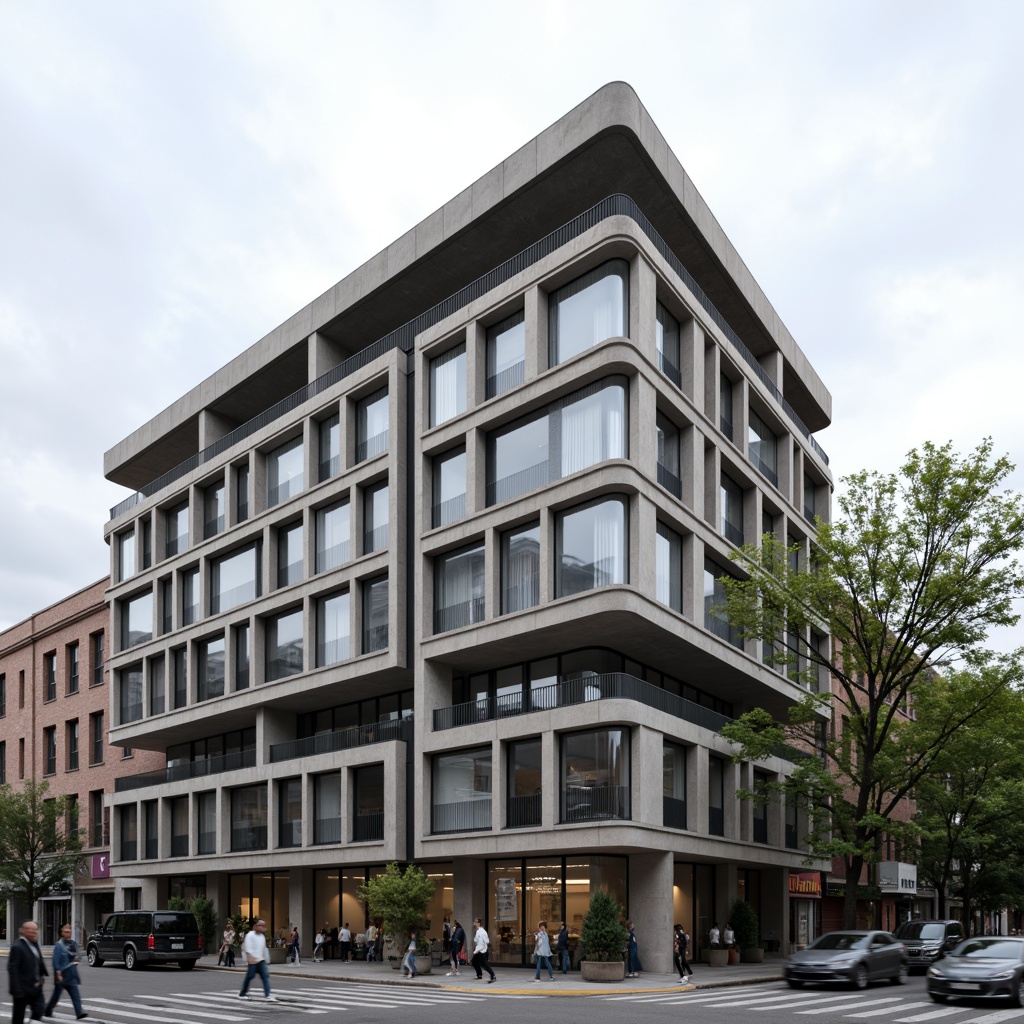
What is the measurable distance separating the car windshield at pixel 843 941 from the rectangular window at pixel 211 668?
27191mm

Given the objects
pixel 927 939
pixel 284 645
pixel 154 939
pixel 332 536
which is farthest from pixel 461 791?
pixel 927 939

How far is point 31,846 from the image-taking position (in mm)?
53031

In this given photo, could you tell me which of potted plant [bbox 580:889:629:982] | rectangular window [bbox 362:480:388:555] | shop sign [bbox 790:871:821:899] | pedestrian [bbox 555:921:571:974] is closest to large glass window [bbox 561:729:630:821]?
potted plant [bbox 580:889:629:982]

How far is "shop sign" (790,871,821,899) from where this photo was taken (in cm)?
4925

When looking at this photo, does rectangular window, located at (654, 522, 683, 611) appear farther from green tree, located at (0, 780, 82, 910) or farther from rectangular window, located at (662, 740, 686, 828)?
green tree, located at (0, 780, 82, 910)

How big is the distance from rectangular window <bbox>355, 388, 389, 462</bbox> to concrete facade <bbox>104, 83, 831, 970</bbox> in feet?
0.50

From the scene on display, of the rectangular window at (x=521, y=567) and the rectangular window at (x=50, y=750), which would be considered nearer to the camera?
the rectangular window at (x=521, y=567)

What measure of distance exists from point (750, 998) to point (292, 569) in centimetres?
2577

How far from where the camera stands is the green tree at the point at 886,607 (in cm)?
3416

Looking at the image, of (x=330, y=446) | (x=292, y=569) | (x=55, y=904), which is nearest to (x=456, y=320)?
(x=330, y=446)

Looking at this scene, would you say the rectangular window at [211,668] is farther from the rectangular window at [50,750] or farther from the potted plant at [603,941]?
the potted plant at [603,941]

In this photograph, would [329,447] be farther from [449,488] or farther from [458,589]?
[458,589]

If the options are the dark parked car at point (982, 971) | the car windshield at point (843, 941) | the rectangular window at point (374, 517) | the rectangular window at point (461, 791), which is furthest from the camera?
the rectangular window at point (374, 517)

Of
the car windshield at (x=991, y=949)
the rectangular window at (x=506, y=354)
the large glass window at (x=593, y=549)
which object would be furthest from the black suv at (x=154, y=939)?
the car windshield at (x=991, y=949)
